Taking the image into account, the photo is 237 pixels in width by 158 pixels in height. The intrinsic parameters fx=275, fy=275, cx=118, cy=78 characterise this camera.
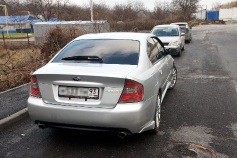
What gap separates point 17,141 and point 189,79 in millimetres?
5710

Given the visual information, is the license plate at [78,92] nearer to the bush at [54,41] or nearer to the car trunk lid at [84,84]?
the car trunk lid at [84,84]

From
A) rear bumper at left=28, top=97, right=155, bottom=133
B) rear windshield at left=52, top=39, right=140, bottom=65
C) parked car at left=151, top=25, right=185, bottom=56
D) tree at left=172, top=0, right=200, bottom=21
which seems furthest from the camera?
tree at left=172, top=0, right=200, bottom=21

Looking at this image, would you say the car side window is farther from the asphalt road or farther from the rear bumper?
the asphalt road

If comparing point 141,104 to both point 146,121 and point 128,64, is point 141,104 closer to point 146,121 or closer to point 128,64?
point 146,121

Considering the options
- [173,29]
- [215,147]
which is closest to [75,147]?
[215,147]

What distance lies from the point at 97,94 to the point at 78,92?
26 centimetres

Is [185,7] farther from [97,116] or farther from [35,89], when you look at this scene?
[97,116]

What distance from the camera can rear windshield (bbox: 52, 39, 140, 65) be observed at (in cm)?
413

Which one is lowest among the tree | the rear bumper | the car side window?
the rear bumper

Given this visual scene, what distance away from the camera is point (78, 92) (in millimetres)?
3596

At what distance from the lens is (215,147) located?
3.85 metres

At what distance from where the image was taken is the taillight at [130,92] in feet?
11.5

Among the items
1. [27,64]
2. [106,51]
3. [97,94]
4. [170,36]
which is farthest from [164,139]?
[170,36]

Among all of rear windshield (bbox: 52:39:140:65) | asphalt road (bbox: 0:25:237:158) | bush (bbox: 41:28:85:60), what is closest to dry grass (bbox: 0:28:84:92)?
bush (bbox: 41:28:85:60)
